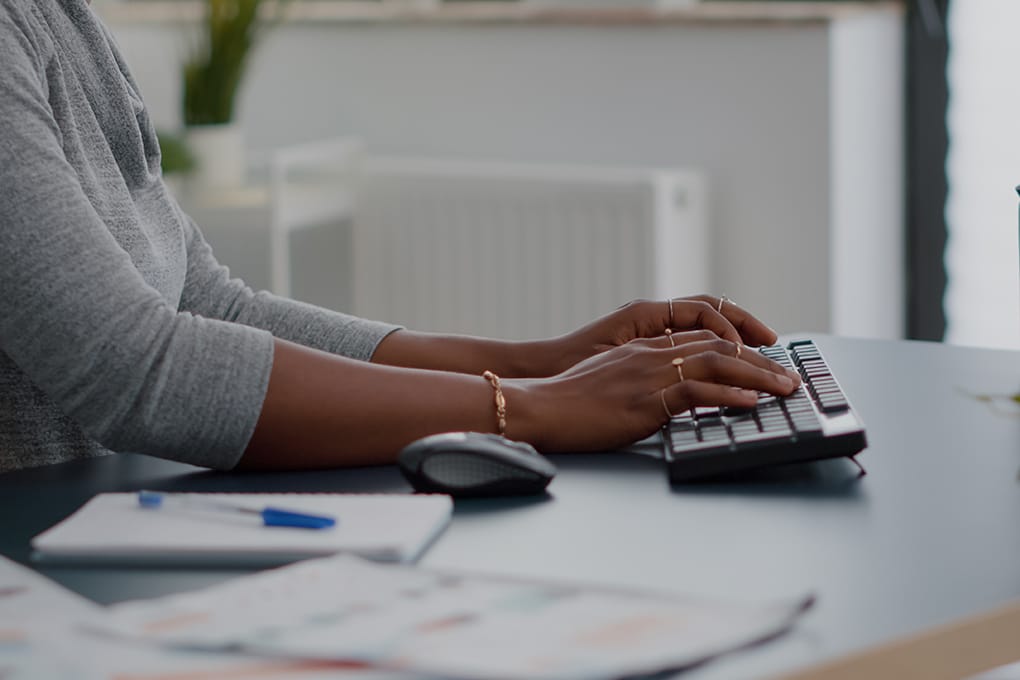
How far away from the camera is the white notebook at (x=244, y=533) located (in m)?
0.76

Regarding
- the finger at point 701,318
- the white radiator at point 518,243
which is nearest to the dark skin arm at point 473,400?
the finger at point 701,318

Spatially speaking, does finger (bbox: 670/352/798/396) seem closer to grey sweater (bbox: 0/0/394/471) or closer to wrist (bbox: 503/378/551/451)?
wrist (bbox: 503/378/551/451)

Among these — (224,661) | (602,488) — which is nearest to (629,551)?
(602,488)

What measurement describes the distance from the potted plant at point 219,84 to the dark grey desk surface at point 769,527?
180 cm

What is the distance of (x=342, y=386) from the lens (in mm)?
958

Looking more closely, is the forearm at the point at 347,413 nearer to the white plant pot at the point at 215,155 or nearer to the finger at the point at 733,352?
the finger at the point at 733,352

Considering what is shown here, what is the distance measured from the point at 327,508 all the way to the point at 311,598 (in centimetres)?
16

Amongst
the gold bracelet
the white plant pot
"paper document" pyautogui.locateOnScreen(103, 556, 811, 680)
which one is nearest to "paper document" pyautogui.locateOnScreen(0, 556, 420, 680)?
"paper document" pyautogui.locateOnScreen(103, 556, 811, 680)

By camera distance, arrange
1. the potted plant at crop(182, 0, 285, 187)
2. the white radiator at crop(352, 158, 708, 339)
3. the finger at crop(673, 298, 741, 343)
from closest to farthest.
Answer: the finger at crop(673, 298, 741, 343), the white radiator at crop(352, 158, 708, 339), the potted plant at crop(182, 0, 285, 187)

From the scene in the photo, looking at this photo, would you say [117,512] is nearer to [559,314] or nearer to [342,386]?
[342,386]

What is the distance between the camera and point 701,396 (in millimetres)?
952

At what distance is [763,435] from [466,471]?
19cm

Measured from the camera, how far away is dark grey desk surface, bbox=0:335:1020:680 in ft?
2.25

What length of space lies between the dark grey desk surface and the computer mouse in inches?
0.5
